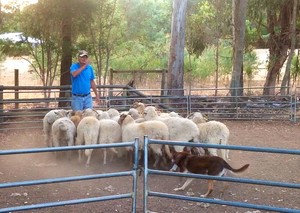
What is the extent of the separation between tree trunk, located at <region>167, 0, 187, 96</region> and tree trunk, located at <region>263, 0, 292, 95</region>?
6111mm

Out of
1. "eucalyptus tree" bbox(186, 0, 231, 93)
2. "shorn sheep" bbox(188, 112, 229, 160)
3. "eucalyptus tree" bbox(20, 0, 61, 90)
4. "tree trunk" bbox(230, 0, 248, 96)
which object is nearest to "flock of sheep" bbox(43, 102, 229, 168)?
"shorn sheep" bbox(188, 112, 229, 160)

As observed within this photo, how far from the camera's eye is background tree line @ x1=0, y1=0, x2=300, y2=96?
602 inches

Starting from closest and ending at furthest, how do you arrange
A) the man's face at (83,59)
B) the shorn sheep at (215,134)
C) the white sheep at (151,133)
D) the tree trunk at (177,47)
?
the white sheep at (151,133) < the shorn sheep at (215,134) < the man's face at (83,59) < the tree trunk at (177,47)

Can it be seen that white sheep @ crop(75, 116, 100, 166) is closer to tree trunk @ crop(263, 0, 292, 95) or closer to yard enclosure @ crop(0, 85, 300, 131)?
yard enclosure @ crop(0, 85, 300, 131)

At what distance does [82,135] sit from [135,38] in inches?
731

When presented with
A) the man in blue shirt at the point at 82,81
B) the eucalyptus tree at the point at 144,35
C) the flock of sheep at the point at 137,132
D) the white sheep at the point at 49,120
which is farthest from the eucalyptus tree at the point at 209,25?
the flock of sheep at the point at 137,132

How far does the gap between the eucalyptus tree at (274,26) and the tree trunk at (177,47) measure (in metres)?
6.06

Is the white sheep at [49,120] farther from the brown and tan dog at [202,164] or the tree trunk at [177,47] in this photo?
the tree trunk at [177,47]

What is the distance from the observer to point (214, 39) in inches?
900

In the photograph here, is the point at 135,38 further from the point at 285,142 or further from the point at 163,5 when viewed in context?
the point at 285,142

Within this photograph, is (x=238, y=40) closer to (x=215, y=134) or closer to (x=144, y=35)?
(x=215, y=134)

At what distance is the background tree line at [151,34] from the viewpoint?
15.3m

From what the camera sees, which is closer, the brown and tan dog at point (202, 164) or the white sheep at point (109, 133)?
the brown and tan dog at point (202, 164)

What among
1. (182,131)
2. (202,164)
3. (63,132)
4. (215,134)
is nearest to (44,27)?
(63,132)
